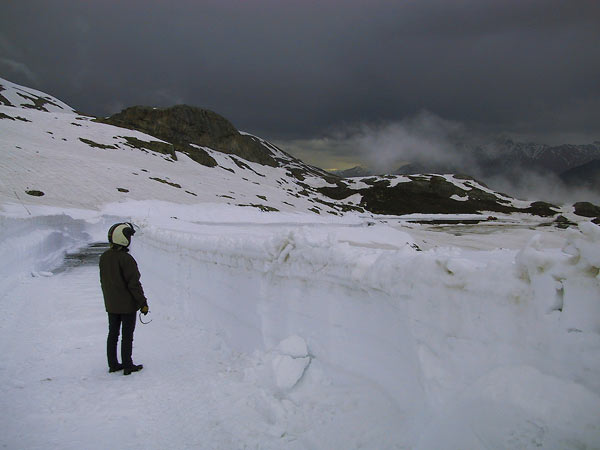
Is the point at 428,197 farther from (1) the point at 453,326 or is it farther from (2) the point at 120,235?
(1) the point at 453,326

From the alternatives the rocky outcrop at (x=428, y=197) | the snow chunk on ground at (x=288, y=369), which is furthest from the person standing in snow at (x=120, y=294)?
the rocky outcrop at (x=428, y=197)

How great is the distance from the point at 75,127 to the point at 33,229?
50840 mm

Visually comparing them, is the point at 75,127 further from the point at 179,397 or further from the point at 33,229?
the point at 179,397

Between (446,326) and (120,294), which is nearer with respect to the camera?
(446,326)

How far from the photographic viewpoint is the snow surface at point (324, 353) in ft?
7.63

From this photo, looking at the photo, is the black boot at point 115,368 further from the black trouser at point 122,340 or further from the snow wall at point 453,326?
the snow wall at point 453,326

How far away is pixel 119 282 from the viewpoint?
510cm

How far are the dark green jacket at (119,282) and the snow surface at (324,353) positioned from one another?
104 cm

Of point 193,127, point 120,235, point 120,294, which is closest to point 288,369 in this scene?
point 120,294

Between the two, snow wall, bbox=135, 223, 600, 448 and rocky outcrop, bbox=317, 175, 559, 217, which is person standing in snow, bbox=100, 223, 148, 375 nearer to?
snow wall, bbox=135, 223, 600, 448

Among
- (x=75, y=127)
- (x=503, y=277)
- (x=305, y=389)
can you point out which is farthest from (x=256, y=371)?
(x=75, y=127)

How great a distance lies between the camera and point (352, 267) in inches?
163

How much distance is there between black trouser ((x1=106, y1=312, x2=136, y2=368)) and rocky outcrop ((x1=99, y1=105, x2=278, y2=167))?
335ft

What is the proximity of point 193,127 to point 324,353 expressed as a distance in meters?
118
